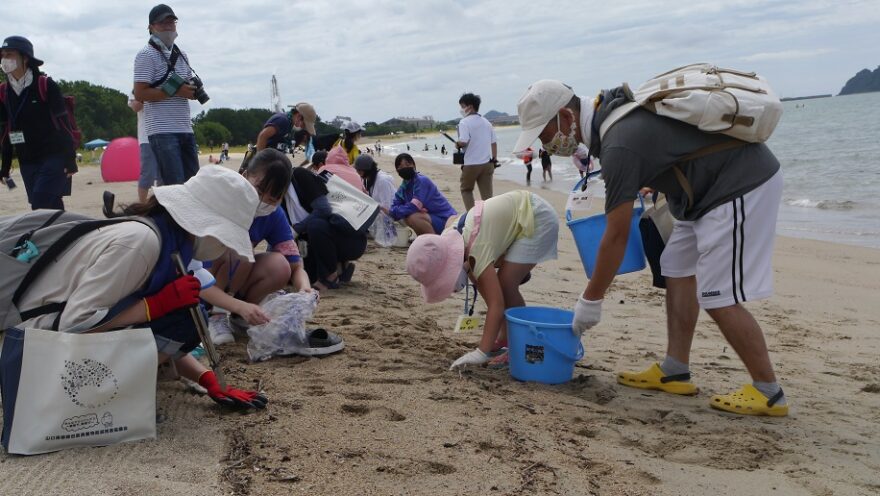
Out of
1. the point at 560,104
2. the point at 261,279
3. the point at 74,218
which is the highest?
the point at 560,104

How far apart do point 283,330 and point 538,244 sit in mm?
1410

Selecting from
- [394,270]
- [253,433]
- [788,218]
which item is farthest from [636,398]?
[788,218]

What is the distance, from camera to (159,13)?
17.0ft

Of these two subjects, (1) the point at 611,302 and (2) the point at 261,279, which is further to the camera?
(1) the point at 611,302

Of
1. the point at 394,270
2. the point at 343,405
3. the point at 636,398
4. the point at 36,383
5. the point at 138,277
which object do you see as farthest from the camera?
the point at 394,270

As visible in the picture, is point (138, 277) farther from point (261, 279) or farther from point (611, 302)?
point (611, 302)

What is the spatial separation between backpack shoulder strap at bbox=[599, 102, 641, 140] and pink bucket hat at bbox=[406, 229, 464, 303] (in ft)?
3.21

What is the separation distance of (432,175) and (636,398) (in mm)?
20425

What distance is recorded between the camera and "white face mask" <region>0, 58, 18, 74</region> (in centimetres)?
480

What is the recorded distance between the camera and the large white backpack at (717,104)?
115 inches

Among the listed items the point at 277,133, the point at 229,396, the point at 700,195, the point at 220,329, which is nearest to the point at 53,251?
the point at 229,396

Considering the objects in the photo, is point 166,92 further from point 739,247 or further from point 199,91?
point 739,247

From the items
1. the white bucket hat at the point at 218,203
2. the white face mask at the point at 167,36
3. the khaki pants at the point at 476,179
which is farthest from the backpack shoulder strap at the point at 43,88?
the khaki pants at the point at 476,179

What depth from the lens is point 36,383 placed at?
7.80 feet
